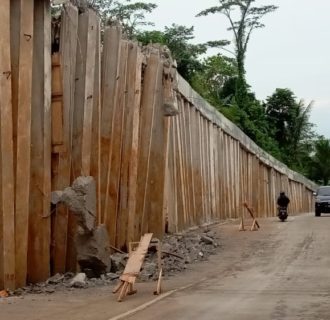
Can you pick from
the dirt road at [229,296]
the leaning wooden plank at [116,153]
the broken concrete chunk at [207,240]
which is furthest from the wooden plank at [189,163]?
the leaning wooden plank at [116,153]

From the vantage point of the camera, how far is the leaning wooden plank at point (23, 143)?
1121 centimetres

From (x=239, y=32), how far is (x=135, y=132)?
4215cm

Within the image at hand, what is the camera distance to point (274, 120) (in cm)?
5881

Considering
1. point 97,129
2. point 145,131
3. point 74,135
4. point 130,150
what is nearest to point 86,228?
point 74,135

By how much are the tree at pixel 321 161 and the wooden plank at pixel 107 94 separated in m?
55.8

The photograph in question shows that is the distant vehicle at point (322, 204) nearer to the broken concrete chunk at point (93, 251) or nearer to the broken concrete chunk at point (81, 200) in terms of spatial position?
the broken concrete chunk at point (93, 251)

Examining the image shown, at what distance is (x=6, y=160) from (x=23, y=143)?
0.52 m

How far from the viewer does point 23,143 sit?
37.2 feet

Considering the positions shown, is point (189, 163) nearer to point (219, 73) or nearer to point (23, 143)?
point (23, 143)

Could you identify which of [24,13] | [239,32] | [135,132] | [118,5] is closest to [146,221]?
[135,132]

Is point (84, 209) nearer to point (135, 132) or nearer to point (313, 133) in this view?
point (135, 132)

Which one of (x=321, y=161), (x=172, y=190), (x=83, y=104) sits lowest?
(x=172, y=190)

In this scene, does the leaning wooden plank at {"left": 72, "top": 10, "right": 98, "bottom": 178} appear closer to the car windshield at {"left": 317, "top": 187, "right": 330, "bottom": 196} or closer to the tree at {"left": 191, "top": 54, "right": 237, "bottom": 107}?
the car windshield at {"left": 317, "top": 187, "right": 330, "bottom": 196}

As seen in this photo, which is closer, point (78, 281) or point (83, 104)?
point (78, 281)
